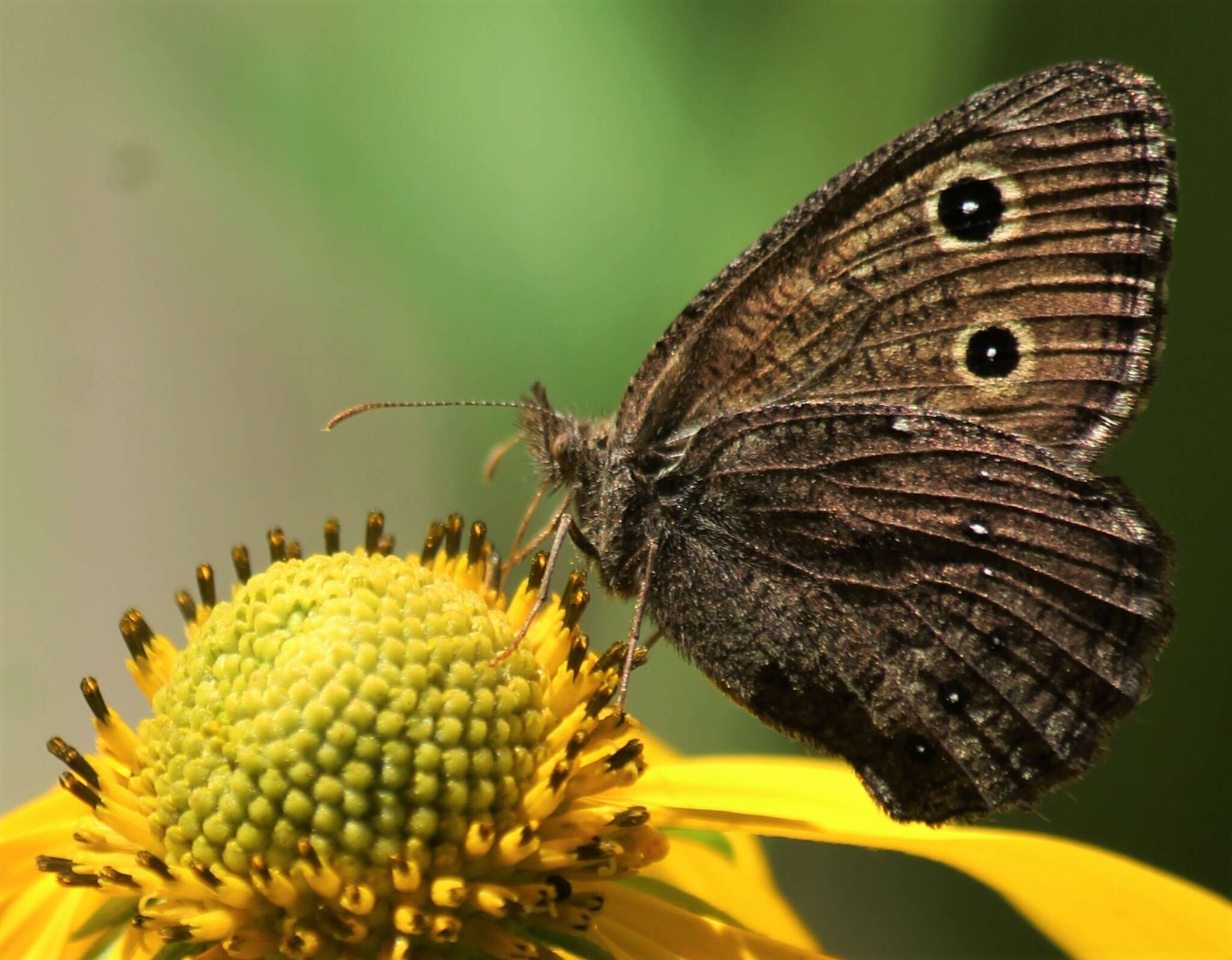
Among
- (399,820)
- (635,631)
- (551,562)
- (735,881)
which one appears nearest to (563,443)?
(551,562)

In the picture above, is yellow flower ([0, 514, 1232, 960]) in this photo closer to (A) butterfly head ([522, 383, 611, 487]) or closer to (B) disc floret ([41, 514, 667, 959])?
(B) disc floret ([41, 514, 667, 959])

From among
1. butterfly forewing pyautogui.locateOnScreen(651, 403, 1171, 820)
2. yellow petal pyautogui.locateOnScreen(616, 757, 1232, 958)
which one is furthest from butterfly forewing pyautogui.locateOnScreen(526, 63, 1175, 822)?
yellow petal pyautogui.locateOnScreen(616, 757, 1232, 958)

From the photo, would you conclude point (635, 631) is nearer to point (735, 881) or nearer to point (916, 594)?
point (916, 594)

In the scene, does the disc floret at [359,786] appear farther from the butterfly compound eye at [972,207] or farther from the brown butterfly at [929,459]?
the butterfly compound eye at [972,207]

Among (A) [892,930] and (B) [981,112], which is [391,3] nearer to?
A: (B) [981,112]

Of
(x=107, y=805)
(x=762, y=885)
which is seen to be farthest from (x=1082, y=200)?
(x=107, y=805)
